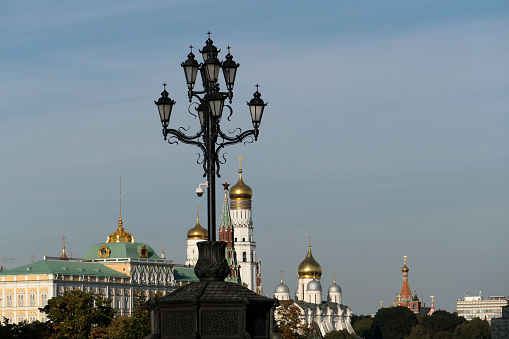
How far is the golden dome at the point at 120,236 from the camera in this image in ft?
547

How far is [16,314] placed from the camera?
471ft

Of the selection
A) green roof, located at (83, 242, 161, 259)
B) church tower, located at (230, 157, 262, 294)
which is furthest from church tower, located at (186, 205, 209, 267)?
green roof, located at (83, 242, 161, 259)

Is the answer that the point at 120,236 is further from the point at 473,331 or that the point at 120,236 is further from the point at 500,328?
the point at 500,328

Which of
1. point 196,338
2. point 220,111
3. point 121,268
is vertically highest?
point 121,268

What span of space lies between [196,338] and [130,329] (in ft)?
175

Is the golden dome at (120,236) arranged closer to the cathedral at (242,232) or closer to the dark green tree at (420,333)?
the cathedral at (242,232)

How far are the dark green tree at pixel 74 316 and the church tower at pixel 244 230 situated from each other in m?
99.7

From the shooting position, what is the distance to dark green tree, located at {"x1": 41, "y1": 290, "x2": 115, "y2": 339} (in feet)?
259

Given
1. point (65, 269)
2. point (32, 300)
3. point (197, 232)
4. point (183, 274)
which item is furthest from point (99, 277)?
point (197, 232)

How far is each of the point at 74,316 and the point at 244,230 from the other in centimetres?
10280

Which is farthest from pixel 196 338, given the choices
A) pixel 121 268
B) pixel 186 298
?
pixel 121 268

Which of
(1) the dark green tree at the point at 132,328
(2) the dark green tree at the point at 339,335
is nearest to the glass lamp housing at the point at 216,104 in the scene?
(1) the dark green tree at the point at 132,328

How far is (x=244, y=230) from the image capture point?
18262 cm

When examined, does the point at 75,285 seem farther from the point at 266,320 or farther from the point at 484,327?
the point at 266,320
